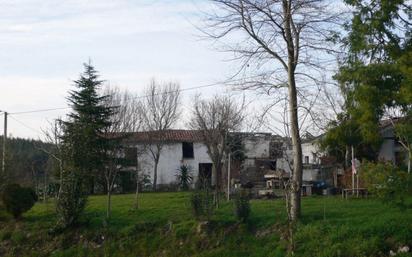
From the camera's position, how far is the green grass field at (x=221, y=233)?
16859 millimetres

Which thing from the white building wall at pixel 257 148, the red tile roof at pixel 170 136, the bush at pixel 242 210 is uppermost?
the red tile roof at pixel 170 136

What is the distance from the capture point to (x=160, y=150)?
50688 millimetres

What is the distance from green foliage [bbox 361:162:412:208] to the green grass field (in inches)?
64.4

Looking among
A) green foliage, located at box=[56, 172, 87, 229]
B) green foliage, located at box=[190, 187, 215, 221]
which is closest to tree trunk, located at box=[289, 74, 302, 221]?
green foliage, located at box=[190, 187, 215, 221]

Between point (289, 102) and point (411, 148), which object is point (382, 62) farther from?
point (289, 102)

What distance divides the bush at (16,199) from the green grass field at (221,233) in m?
0.44

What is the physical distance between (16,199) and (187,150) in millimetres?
30102

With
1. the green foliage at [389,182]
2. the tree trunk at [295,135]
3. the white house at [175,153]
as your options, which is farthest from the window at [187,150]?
the green foliage at [389,182]

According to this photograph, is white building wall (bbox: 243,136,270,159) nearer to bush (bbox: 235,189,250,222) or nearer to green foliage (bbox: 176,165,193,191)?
green foliage (bbox: 176,165,193,191)

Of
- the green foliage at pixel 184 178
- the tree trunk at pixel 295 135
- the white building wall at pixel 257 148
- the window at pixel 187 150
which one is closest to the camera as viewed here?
the tree trunk at pixel 295 135

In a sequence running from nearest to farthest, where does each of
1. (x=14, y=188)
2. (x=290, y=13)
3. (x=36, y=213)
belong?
(x=290, y=13) → (x=14, y=188) → (x=36, y=213)

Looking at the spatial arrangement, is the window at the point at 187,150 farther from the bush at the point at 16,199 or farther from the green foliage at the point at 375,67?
the green foliage at the point at 375,67

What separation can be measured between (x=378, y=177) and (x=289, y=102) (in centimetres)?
526

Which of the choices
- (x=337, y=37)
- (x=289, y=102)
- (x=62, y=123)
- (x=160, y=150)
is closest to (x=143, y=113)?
(x=160, y=150)
